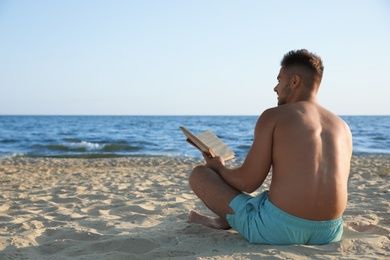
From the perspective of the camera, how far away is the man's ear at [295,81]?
2717 millimetres

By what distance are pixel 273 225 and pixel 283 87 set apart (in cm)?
90

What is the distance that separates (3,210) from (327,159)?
3.39m

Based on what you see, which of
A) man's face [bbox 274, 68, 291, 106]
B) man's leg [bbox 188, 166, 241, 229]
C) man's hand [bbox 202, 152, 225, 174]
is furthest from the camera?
man's hand [bbox 202, 152, 225, 174]

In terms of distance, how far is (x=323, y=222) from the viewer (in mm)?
2691

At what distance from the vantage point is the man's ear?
2.72 meters

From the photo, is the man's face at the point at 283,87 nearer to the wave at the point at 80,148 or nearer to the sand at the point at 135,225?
the sand at the point at 135,225

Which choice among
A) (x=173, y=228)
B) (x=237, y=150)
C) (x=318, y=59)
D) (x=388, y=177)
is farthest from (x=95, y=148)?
(x=318, y=59)

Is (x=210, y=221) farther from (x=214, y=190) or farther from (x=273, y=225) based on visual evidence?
(x=273, y=225)

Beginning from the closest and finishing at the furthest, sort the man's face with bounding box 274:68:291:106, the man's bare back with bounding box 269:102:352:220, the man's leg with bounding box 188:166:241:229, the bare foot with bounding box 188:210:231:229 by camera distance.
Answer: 1. the man's bare back with bounding box 269:102:352:220
2. the man's face with bounding box 274:68:291:106
3. the man's leg with bounding box 188:166:241:229
4. the bare foot with bounding box 188:210:231:229

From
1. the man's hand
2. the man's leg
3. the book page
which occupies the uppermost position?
the book page

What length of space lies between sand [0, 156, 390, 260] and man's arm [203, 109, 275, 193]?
0.43 meters

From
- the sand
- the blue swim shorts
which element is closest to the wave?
the sand

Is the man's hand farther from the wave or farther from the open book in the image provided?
the wave

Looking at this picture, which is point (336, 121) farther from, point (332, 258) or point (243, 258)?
point (243, 258)
